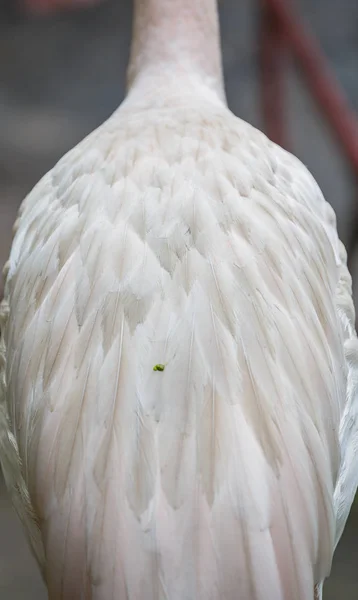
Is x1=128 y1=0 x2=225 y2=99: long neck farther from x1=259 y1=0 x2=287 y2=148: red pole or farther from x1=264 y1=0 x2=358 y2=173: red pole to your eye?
x1=259 y1=0 x2=287 y2=148: red pole

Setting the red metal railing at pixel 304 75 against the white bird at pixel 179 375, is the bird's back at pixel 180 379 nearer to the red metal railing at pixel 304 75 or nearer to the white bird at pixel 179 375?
the white bird at pixel 179 375

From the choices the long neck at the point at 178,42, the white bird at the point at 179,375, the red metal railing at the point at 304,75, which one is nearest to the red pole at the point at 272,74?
A: the red metal railing at the point at 304,75

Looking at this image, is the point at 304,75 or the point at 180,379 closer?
the point at 180,379

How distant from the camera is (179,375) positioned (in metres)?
0.70

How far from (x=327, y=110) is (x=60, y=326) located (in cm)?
158

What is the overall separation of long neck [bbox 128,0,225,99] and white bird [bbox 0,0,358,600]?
0.31m

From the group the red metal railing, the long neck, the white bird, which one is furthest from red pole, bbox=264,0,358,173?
the white bird

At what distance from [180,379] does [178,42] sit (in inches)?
32.7

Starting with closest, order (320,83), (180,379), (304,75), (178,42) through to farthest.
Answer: (180,379), (178,42), (320,83), (304,75)

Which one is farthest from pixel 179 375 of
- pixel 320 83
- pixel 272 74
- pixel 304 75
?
pixel 272 74

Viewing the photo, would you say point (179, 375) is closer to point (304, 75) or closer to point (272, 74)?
point (304, 75)

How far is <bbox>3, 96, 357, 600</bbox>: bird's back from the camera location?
0.64 meters

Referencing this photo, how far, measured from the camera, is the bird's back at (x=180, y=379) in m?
0.64

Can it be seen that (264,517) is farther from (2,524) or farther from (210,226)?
(2,524)
